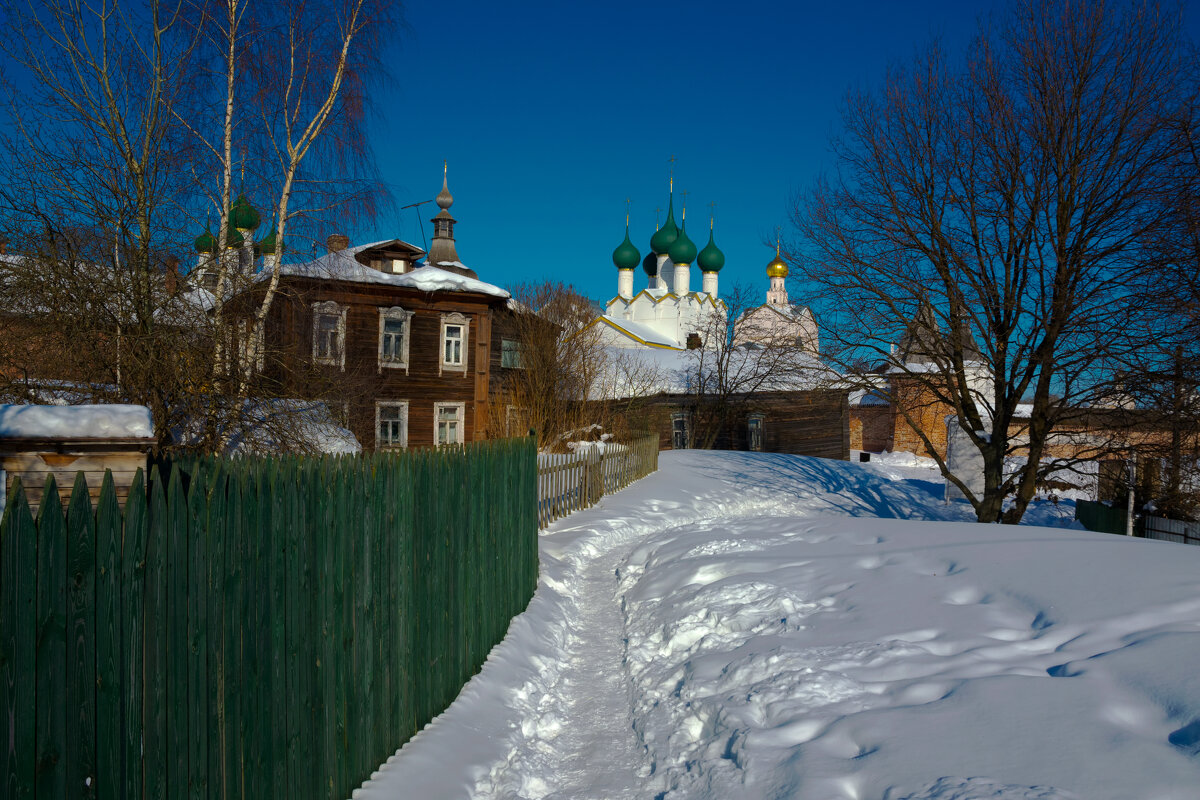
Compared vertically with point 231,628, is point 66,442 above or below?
above

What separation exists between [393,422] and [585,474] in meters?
11.7

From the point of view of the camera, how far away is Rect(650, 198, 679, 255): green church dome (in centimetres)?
6669

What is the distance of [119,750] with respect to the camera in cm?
250

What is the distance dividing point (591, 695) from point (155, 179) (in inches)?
304

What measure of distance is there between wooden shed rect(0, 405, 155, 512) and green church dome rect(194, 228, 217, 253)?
6.77m

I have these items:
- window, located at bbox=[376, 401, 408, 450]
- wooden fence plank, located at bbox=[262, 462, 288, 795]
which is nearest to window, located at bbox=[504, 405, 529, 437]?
window, located at bbox=[376, 401, 408, 450]

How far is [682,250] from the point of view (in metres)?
65.8

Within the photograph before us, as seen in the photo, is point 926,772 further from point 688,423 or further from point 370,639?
point 688,423

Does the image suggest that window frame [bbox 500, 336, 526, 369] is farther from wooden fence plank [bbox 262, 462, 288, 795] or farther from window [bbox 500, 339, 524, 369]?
wooden fence plank [bbox 262, 462, 288, 795]

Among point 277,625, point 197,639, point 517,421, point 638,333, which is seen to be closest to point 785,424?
point 517,421

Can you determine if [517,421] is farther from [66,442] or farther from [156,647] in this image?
A: [156,647]

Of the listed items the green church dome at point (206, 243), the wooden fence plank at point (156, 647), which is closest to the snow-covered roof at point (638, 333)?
the green church dome at point (206, 243)

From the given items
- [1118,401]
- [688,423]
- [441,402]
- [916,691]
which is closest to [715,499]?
[1118,401]

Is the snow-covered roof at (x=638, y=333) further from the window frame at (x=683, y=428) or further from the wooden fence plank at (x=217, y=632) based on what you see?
the wooden fence plank at (x=217, y=632)
